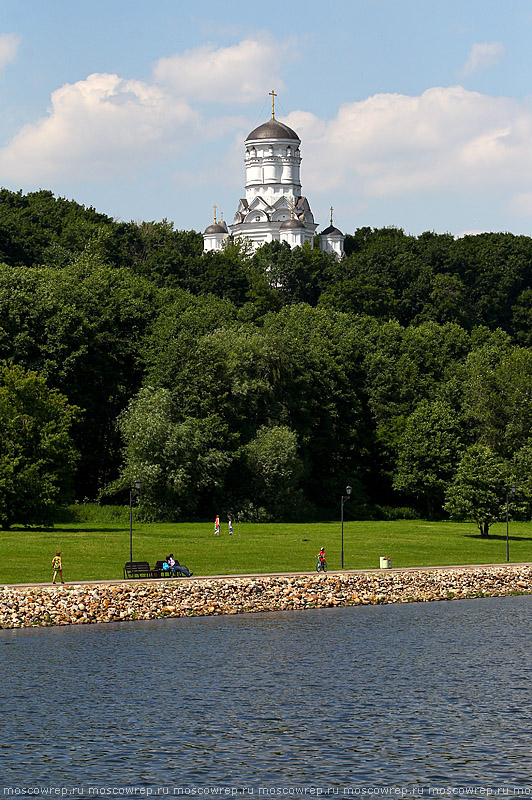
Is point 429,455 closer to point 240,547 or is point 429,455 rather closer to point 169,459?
point 169,459

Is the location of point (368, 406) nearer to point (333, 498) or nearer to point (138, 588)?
point (333, 498)

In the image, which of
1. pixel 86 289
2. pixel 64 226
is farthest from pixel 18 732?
pixel 64 226

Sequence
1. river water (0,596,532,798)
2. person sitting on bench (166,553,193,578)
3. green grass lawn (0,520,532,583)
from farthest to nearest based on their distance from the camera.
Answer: green grass lawn (0,520,532,583)
person sitting on bench (166,553,193,578)
river water (0,596,532,798)

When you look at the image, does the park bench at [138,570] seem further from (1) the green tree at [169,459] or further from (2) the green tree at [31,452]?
(1) the green tree at [169,459]

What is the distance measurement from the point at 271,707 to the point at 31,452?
38.7 metres

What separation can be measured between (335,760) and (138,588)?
2277 cm

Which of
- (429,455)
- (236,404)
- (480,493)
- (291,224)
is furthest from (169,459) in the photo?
(291,224)

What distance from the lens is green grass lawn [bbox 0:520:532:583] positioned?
5650cm

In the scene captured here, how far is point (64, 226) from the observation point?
137m

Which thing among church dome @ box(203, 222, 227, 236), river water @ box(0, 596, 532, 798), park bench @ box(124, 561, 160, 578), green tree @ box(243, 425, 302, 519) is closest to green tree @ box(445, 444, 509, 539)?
green tree @ box(243, 425, 302, 519)

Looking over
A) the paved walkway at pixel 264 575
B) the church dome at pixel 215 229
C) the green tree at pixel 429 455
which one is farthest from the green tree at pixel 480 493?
the church dome at pixel 215 229

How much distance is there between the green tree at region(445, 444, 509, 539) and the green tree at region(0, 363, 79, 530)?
25799 millimetres

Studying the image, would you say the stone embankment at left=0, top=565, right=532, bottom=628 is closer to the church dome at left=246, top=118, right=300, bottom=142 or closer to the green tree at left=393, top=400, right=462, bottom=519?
the green tree at left=393, top=400, right=462, bottom=519

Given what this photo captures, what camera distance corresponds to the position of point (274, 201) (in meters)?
179
